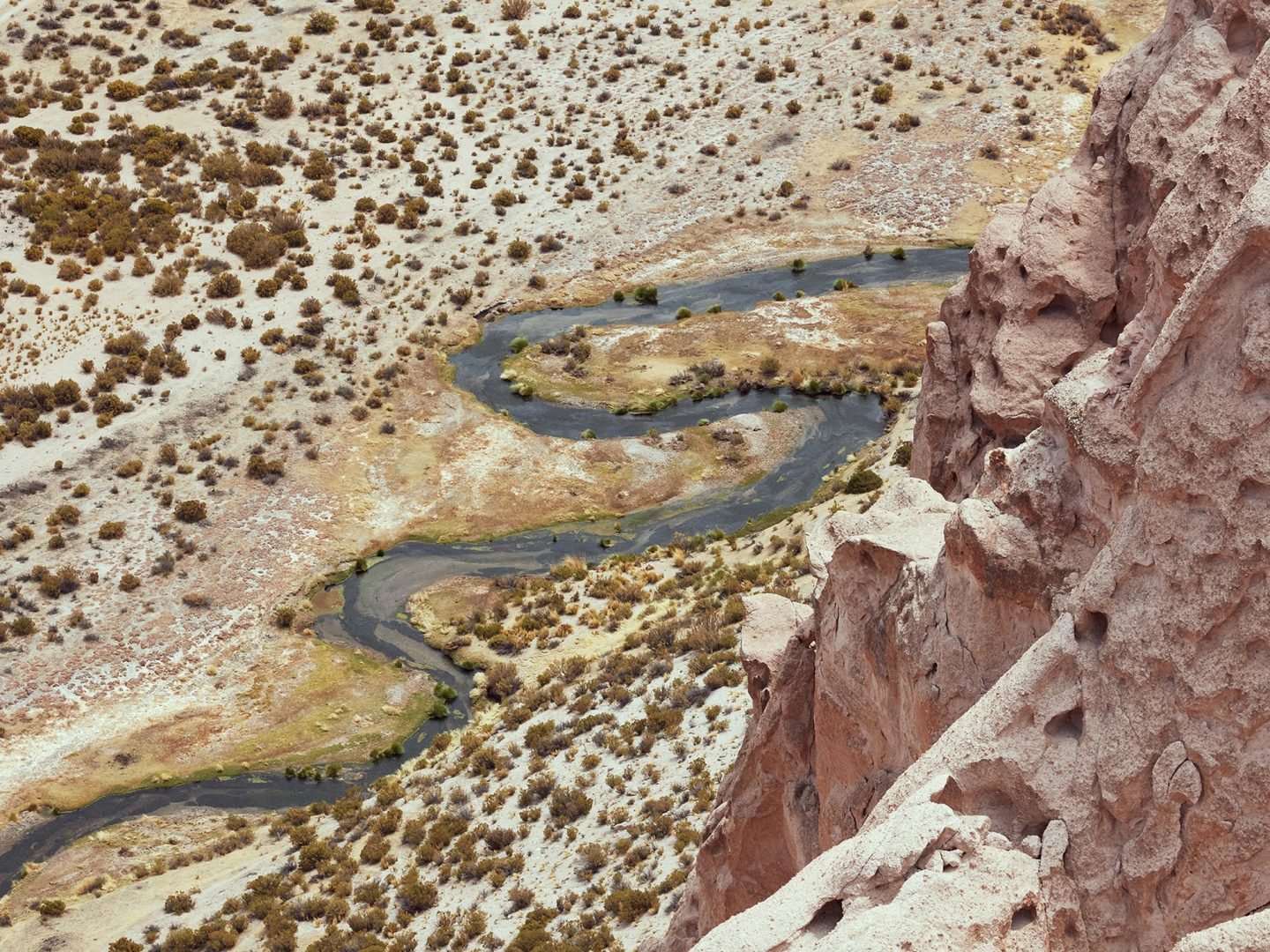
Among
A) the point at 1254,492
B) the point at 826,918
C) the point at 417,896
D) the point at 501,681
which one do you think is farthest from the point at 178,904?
the point at 1254,492

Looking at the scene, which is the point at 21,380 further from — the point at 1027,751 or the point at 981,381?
the point at 1027,751

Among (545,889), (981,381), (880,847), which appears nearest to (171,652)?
(545,889)

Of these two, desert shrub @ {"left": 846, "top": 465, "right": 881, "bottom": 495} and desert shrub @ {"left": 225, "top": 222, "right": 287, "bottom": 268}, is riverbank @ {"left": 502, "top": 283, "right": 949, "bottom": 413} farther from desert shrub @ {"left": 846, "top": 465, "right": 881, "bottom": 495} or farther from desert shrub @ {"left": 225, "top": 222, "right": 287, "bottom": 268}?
desert shrub @ {"left": 225, "top": 222, "right": 287, "bottom": 268}

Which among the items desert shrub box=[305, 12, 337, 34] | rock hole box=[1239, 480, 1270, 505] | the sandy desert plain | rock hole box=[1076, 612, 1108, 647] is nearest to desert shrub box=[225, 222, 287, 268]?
the sandy desert plain

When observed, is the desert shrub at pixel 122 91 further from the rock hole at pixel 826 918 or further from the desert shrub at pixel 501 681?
the rock hole at pixel 826 918

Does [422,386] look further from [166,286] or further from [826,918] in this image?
[826,918]

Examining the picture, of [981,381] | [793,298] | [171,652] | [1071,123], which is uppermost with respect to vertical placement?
[981,381]
